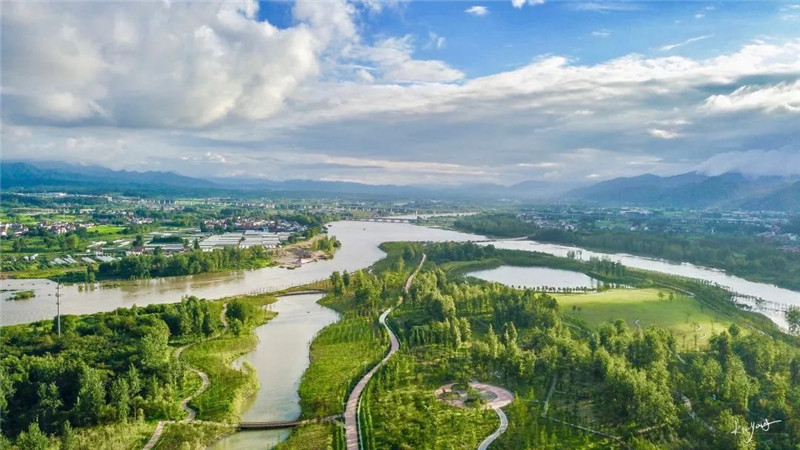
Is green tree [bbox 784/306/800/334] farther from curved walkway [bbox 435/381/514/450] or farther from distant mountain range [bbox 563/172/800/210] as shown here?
distant mountain range [bbox 563/172/800/210]

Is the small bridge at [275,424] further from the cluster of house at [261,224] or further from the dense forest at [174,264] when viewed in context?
the cluster of house at [261,224]

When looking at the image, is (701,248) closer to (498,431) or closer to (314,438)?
(498,431)

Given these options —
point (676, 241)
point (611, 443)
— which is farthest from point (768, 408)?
point (676, 241)

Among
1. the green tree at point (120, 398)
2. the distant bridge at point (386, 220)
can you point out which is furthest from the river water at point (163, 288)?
the distant bridge at point (386, 220)

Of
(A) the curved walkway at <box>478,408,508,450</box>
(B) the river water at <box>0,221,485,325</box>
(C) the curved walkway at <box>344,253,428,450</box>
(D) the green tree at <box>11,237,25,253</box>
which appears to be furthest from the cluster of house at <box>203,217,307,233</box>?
(A) the curved walkway at <box>478,408,508,450</box>

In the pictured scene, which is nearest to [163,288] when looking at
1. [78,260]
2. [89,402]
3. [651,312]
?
[78,260]

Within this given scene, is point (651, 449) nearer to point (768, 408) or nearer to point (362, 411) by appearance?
point (768, 408)
